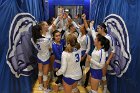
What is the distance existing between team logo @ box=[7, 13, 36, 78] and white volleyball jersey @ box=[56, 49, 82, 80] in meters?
0.85

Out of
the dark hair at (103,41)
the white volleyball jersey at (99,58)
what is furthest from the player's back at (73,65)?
the dark hair at (103,41)

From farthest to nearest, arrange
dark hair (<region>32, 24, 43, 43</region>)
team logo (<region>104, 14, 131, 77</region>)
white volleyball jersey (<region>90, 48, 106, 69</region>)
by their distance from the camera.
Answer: dark hair (<region>32, 24, 43, 43</region>), team logo (<region>104, 14, 131, 77</region>), white volleyball jersey (<region>90, 48, 106, 69</region>)

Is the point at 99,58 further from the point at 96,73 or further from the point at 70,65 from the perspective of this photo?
the point at 70,65

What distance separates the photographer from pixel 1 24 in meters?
3.73

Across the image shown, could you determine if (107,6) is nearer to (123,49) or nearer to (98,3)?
(98,3)

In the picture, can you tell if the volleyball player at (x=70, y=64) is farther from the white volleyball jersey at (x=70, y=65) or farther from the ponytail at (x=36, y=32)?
the ponytail at (x=36, y=32)

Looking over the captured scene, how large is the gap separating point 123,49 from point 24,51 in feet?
6.30

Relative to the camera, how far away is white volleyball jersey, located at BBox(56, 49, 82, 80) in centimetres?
388

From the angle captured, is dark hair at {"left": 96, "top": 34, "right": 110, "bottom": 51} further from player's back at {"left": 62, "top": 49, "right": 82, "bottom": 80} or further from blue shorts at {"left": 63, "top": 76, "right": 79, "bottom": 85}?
blue shorts at {"left": 63, "top": 76, "right": 79, "bottom": 85}

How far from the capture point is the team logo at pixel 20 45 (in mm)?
4055

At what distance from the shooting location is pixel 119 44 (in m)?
4.46

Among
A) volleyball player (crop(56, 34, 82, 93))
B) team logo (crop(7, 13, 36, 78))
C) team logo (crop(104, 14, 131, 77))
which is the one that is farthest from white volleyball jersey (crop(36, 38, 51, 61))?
team logo (crop(104, 14, 131, 77))

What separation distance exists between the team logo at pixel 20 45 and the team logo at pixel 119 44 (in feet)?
5.58

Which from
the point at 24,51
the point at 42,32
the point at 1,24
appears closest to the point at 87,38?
the point at 42,32
